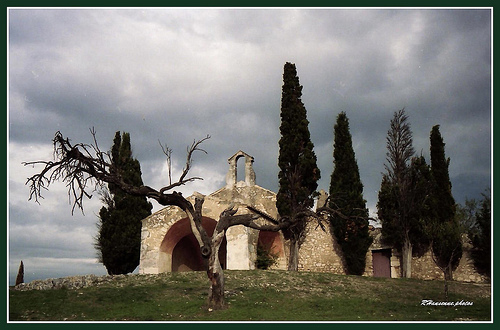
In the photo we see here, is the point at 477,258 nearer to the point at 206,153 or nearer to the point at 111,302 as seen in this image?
the point at 206,153

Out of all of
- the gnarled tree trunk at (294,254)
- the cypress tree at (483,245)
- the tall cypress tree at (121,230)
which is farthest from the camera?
the tall cypress tree at (121,230)

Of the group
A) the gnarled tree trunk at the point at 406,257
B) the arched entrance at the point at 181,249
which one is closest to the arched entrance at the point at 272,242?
the arched entrance at the point at 181,249

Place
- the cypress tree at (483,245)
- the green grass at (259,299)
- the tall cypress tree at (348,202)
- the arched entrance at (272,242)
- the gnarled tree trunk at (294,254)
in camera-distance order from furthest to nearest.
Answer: the arched entrance at (272,242) → the tall cypress tree at (348,202) → the gnarled tree trunk at (294,254) → the cypress tree at (483,245) → the green grass at (259,299)

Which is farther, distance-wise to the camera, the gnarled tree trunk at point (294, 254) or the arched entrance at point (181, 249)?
the arched entrance at point (181, 249)

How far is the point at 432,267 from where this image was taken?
2188cm

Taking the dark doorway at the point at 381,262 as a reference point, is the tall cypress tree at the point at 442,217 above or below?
above

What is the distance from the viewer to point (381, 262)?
23.2 meters

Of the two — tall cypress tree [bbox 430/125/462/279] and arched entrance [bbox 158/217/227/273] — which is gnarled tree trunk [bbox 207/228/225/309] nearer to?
arched entrance [bbox 158/217/227/273]

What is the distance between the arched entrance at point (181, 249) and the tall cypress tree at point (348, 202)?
6.17m

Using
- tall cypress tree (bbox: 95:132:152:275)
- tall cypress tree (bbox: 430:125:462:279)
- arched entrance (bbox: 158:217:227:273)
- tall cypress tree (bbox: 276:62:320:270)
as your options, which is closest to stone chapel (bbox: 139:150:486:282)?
arched entrance (bbox: 158:217:227:273)

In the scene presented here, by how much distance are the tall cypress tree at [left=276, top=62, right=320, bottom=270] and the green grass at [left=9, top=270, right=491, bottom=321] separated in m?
4.41

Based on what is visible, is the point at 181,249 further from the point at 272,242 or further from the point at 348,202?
the point at 348,202

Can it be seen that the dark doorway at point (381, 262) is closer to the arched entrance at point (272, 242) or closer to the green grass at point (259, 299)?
the arched entrance at point (272, 242)

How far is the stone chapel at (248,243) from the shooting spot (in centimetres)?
Result: 2136
